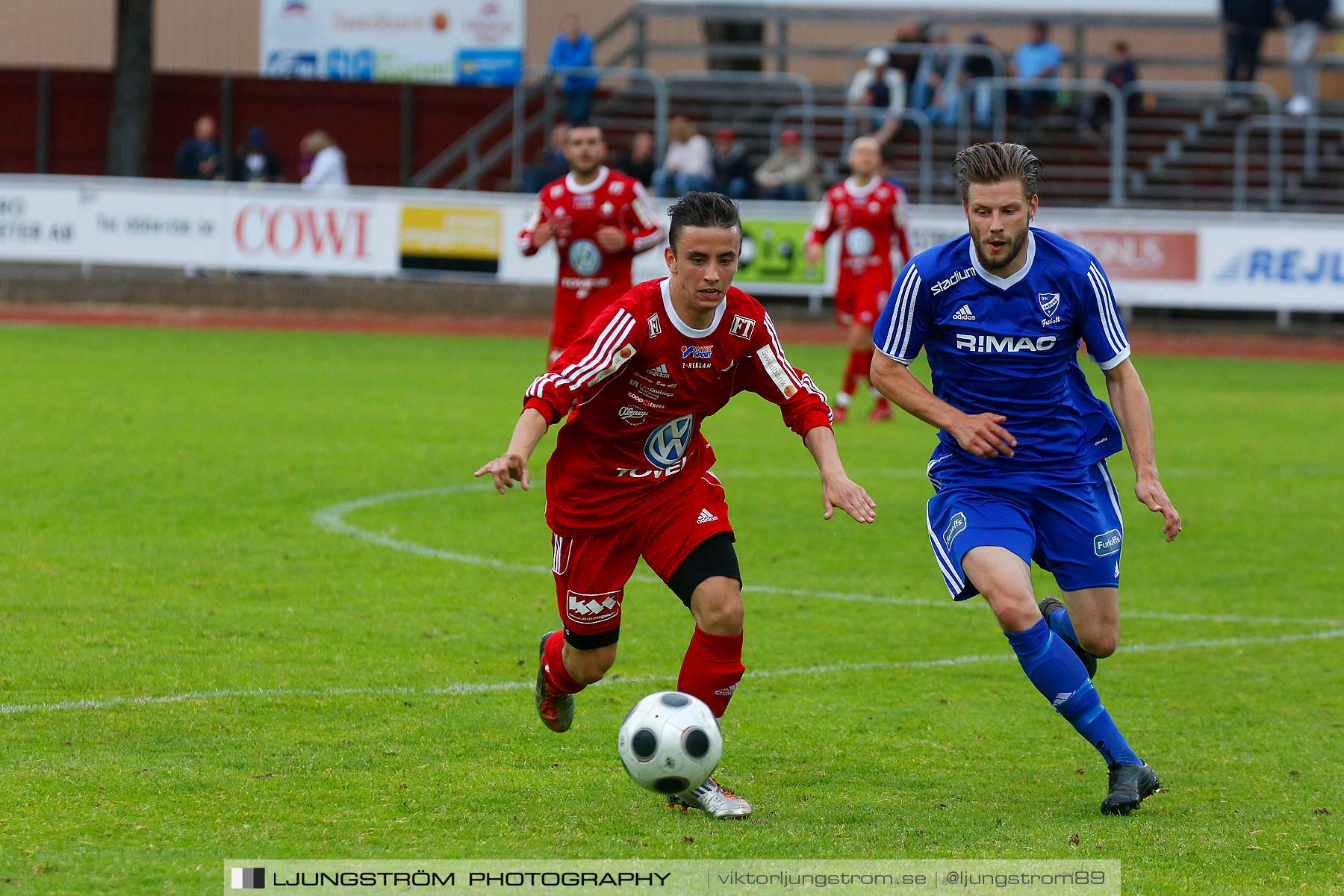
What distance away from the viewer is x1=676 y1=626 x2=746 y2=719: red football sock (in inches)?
211

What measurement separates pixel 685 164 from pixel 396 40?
349 inches

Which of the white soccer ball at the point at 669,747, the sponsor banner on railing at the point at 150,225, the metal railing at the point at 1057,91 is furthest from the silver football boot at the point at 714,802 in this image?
the metal railing at the point at 1057,91

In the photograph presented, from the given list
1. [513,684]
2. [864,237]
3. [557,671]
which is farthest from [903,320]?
[864,237]

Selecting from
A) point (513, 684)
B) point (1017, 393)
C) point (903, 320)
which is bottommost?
point (513, 684)

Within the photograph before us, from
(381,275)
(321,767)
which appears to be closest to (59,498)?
(321,767)

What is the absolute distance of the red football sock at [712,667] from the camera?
535 cm

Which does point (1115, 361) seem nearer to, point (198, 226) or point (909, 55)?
point (198, 226)

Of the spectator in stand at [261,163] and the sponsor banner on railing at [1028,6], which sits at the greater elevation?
the sponsor banner on railing at [1028,6]

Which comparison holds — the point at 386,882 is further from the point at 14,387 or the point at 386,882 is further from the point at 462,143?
the point at 462,143

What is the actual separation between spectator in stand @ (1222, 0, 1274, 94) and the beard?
24.2m

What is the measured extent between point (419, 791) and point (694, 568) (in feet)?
3.52

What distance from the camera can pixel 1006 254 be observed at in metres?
5.59

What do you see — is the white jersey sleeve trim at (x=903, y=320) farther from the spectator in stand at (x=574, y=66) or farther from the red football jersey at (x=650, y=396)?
the spectator in stand at (x=574, y=66)

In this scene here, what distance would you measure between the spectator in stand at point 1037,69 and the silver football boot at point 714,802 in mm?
23415
